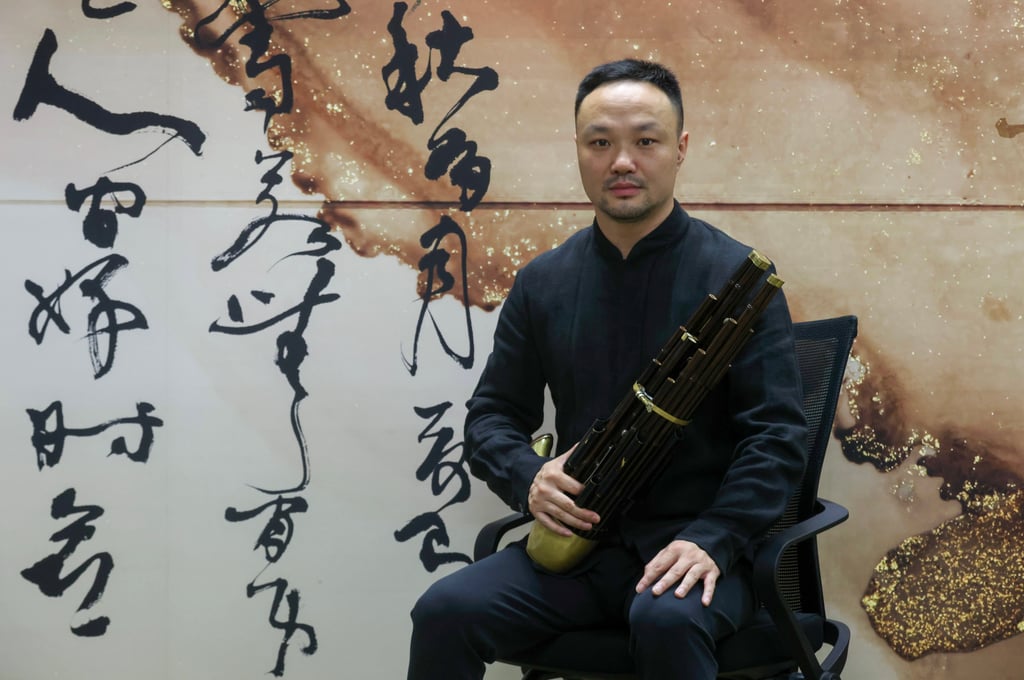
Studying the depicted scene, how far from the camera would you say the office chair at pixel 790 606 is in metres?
1.89

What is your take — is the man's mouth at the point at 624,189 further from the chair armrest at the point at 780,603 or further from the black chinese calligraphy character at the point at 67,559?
the black chinese calligraphy character at the point at 67,559

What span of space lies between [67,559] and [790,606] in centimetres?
182

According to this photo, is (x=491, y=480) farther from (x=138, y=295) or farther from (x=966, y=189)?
(x=966, y=189)

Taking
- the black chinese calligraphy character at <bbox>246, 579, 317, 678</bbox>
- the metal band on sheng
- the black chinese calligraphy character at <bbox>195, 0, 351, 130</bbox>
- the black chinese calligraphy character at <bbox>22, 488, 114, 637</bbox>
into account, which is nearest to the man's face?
the metal band on sheng

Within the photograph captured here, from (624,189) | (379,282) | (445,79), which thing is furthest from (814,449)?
(445,79)

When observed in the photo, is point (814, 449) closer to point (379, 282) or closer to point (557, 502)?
point (557, 502)

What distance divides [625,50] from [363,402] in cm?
111

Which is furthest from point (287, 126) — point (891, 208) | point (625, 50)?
point (891, 208)

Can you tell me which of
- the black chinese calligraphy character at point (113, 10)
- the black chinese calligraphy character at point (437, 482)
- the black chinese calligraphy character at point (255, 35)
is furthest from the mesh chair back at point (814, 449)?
the black chinese calligraphy character at point (113, 10)

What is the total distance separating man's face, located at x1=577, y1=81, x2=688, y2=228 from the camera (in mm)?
2094

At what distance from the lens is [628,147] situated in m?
2.10

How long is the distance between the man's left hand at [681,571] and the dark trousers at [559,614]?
18 mm

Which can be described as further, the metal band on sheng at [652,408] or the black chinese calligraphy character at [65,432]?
the black chinese calligraphy character at [65,432]

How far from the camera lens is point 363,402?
8.80 feet
